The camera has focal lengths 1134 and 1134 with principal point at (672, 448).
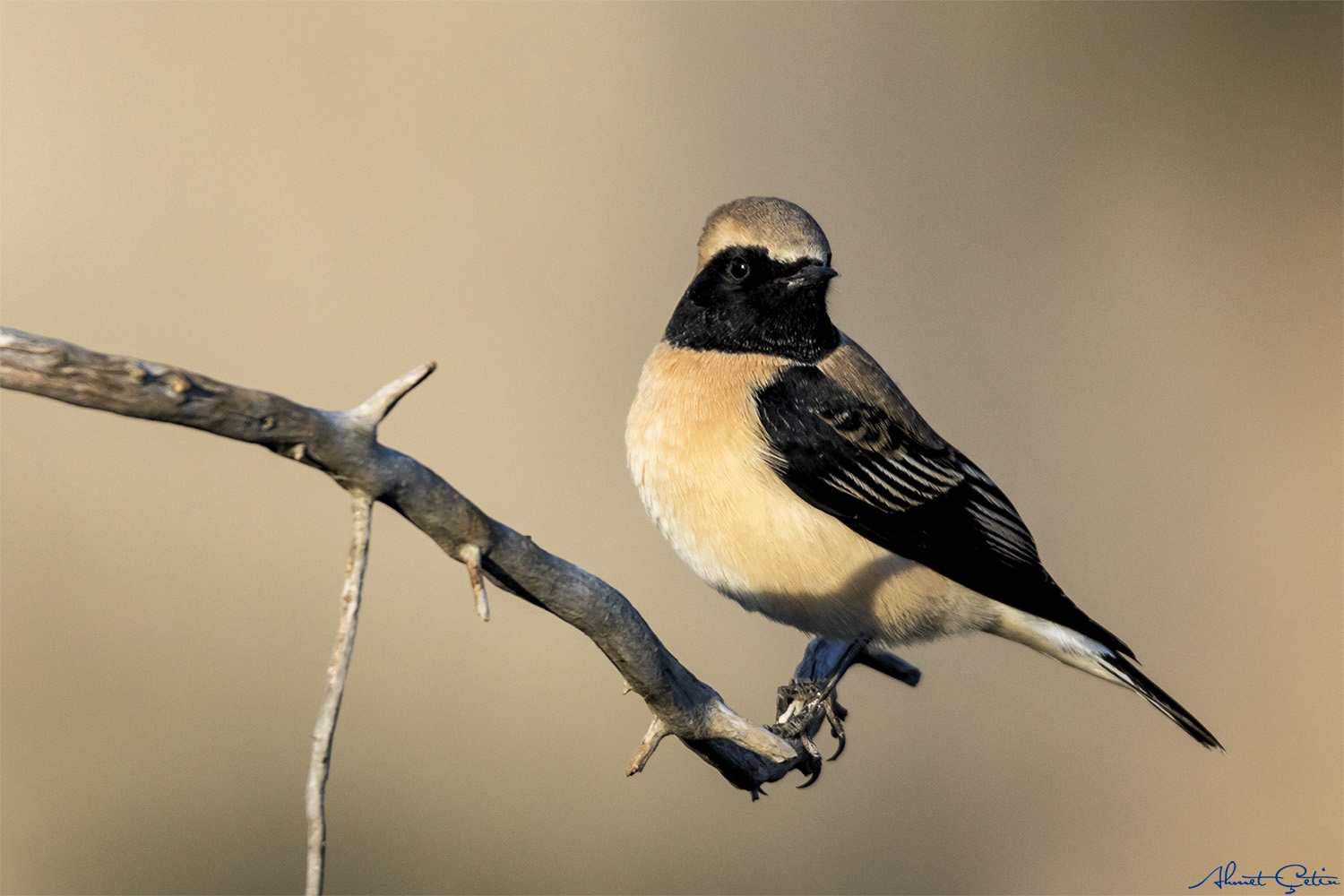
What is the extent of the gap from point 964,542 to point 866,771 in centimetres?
357

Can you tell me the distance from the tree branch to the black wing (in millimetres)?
1433

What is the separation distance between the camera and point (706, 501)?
4422 millimetres

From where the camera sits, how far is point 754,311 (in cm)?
478

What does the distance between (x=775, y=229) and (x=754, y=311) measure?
37cm

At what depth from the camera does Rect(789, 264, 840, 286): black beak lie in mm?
4488

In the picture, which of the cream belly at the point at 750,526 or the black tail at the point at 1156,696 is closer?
the cream belly at the point at 750,526

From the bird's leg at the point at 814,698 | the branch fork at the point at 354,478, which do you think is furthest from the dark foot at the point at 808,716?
the branch fork at the point at 354,478

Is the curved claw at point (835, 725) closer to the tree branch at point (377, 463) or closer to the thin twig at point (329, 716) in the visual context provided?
the tree branch at point (377, 463)

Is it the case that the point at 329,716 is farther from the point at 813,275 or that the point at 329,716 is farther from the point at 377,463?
the point at 813,275

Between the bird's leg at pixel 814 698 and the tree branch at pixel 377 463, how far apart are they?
1238mm

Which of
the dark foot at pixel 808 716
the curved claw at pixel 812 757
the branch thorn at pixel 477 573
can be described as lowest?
the curved claw at pixel 812 757

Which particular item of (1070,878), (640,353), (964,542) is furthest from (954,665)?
(964,542)

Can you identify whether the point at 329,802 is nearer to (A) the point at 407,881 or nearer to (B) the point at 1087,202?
(A) the point at 407,881

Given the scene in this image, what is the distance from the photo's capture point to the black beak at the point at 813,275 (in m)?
4.49
